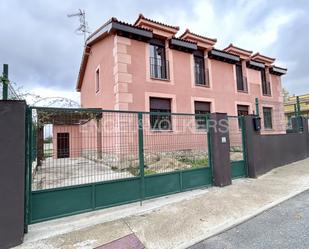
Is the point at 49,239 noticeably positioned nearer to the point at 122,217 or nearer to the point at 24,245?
the point at 24,245

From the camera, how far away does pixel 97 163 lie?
4.83 meters

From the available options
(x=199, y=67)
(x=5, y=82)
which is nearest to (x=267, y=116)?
(x=199, y=67)

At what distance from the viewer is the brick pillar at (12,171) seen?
3193mm

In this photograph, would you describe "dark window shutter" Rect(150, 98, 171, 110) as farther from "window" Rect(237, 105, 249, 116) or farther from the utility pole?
the utility pole

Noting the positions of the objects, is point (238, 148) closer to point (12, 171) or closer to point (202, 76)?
point (202, 76)

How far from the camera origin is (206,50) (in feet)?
40.7

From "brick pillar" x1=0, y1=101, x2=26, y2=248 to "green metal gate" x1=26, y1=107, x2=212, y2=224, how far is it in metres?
0.29

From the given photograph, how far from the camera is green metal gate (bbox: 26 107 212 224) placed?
13.0 feet

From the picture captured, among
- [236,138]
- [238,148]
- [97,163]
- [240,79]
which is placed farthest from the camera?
[240,79]

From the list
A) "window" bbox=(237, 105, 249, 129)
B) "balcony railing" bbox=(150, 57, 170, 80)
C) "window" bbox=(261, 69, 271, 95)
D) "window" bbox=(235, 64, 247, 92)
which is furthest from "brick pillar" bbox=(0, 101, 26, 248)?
"window" bbox=(261, 69, 271, 95)

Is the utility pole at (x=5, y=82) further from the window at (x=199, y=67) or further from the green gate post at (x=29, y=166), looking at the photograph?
the window at (x=199, y=67)

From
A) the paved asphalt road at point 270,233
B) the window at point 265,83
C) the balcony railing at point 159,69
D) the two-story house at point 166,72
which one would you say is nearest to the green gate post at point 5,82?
the paved asphalt road at point 270,233

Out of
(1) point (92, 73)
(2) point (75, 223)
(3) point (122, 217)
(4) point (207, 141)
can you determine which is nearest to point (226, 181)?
(4) point (207, 141)

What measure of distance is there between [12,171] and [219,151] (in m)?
4.94
